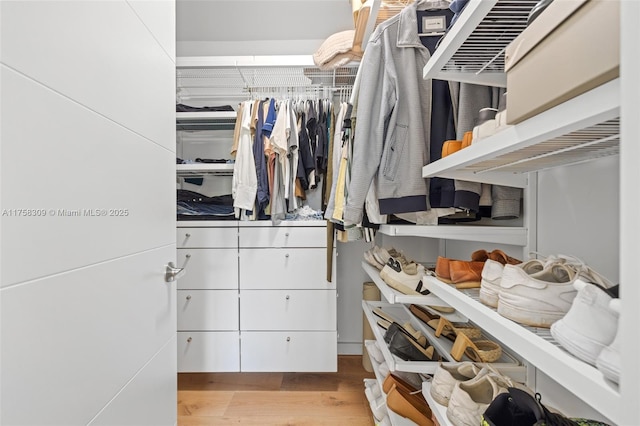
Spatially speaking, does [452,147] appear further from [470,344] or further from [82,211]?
[82,211]

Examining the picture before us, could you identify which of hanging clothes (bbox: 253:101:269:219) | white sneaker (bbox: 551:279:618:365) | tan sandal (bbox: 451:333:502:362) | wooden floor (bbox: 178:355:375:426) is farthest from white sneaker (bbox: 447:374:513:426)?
hanging clothes (bbox: 253:101:269:219)

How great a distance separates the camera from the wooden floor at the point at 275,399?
1.55 m

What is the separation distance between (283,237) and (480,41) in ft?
4.47

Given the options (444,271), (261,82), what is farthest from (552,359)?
(261,82)

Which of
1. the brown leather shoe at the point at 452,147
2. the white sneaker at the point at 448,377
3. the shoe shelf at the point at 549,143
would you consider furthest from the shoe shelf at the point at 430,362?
the brown leather shoe at the point at 452,147

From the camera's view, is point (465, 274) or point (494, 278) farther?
point (465, 274)

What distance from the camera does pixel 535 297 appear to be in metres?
0.53

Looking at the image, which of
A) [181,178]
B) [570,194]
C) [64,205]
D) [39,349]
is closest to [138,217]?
[64,205]

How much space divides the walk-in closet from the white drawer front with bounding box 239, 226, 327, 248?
12mm

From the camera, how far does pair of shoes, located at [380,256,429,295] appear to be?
1.12 meters

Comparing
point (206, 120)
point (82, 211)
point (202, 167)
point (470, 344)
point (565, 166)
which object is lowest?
point (470, 344)

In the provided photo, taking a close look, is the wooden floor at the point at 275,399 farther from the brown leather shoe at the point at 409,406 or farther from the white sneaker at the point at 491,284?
the white sneaker at the point at 491,284

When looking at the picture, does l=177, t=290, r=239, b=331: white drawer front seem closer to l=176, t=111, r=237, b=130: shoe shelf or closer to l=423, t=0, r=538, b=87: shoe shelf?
l=176, t=111, r=237, b=130: shoe shelf

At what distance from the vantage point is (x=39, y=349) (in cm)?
49
